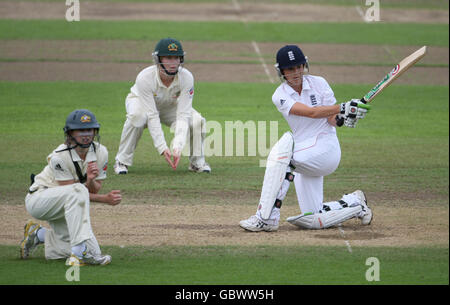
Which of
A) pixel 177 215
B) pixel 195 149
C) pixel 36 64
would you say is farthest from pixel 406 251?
pixel 36 64

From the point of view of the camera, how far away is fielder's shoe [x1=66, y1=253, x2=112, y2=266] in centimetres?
656

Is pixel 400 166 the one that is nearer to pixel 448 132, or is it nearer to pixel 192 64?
pixel 448 132

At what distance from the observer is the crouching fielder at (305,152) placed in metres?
7.85

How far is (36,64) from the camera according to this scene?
742 inches

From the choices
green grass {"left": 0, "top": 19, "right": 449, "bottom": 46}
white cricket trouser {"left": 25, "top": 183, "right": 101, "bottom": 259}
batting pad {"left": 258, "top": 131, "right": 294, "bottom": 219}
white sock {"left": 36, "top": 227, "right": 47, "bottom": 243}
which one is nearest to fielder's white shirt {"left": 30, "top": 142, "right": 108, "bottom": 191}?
white cricket trouser {"left": 25, "top": 183, "right": 101, "bottom": 259}

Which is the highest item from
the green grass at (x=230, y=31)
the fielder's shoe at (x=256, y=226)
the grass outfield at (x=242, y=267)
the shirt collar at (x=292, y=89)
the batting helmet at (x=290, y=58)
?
the green grass at (x=230, y=31)

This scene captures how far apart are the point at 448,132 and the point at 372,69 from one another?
502cm

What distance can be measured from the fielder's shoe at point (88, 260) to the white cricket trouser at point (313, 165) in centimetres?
217

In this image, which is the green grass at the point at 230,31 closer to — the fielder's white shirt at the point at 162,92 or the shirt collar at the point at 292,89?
the fielder's white shirt at the point at 162,92

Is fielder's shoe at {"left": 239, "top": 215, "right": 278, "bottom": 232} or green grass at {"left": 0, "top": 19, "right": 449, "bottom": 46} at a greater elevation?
green grass at {"left": 0, "top": 19, "right": 449, "bottom": 46}

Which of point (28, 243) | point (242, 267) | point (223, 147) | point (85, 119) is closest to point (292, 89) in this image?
point (242, 267)

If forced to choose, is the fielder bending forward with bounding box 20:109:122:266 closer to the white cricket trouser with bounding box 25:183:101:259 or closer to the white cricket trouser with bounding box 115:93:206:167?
the white cricket trouser with bounding box 25:183:101:259

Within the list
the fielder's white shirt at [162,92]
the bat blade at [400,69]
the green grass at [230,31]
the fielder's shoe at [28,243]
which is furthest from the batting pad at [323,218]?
the green grass at [230,31]

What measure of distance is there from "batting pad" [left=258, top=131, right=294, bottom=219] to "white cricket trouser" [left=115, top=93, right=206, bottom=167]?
338 centimetres
